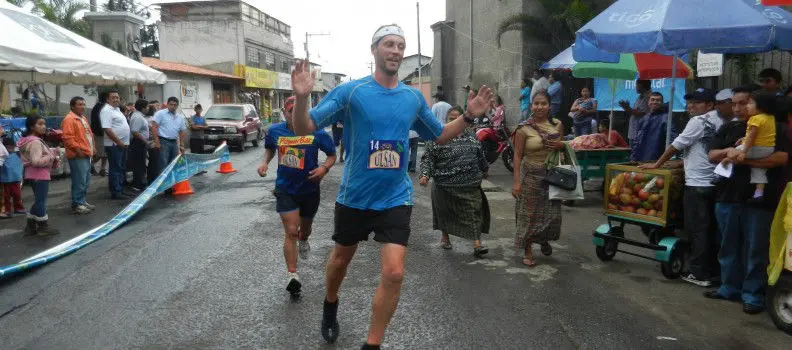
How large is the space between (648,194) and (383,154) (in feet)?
10.6

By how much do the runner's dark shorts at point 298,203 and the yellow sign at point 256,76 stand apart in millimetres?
39925

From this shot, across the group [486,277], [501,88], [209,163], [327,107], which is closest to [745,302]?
[486,277]

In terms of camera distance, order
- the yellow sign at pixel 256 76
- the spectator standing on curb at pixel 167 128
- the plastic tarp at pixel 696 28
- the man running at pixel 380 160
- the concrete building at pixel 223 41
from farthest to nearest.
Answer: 1. the concrete building at pixel 223 41
2. the yellow sign at pixel 256 76
3. the spectator standing on curb at pixel 167 128
4. the plastic tarp at pixel 696 28
5. the man running at pixel 380 160

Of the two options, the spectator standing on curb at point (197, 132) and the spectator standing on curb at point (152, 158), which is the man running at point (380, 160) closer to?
the spectator standing on curb at point (152, 158)

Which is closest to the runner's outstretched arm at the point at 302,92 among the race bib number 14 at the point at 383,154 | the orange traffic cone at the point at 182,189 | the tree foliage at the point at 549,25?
the race bib number 14 at the point at 383,154

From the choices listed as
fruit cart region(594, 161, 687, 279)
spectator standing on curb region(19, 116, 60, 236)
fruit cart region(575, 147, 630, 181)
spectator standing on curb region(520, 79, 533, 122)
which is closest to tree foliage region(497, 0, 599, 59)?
spectator standing on curb region(520, 79, 533, 122)

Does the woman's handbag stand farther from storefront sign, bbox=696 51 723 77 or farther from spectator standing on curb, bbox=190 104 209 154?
spectator standing on curb, bbox=190 104 209 154

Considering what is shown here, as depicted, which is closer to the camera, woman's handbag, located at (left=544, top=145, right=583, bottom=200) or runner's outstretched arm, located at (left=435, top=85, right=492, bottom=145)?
runner's outstretched arm, located at (left=435, top=85, right=492, bottom=145)

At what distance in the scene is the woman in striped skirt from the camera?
6.55 m

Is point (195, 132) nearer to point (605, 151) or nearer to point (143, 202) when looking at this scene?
point (143, 202)

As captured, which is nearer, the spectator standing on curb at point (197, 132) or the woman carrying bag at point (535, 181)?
the woman carrying bag at point (535, 181)

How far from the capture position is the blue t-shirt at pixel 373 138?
141 inches

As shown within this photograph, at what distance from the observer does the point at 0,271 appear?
5.50 meters

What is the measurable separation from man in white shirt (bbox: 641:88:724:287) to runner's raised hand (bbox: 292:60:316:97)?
3685 mm
